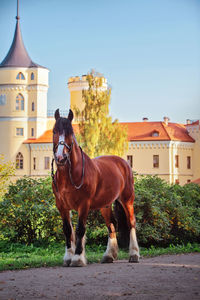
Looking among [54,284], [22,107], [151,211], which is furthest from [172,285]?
[22,107]

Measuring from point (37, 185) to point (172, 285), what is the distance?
17.5 feet

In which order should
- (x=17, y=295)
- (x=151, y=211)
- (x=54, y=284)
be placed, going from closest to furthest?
1. (x=17, y=295)
2. (x=54, y=284)
3. (x=151, y=211)

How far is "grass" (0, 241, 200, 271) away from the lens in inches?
280

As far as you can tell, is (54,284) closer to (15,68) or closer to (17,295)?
(17,295)

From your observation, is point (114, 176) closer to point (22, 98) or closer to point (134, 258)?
point (134, 258)

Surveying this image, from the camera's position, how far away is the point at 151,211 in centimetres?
1002

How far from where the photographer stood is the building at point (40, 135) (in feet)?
211

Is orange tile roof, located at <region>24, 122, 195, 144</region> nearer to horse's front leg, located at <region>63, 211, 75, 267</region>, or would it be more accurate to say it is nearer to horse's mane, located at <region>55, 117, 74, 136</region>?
horse's front leg, located at <region>63, 211, 75, 267</region>

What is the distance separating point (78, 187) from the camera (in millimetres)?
6746

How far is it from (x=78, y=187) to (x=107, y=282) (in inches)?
58.2

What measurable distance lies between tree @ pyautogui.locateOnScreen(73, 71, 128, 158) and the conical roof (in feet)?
54.4

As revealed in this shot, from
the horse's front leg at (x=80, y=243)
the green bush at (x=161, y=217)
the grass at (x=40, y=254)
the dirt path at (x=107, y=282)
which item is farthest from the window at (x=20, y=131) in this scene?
the horse's front leg at (x=80, y=243)

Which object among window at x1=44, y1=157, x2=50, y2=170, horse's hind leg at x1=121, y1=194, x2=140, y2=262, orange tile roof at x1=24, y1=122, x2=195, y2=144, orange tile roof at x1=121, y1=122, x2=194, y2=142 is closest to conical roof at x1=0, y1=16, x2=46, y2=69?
orange tile roof at x1=24, y1=122, x2=195, y2=144

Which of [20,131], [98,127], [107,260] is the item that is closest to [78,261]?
[107,260]
